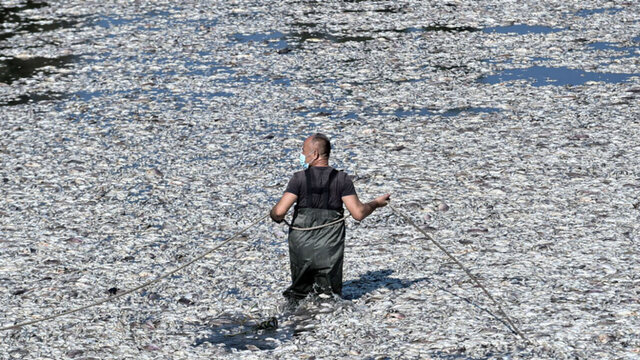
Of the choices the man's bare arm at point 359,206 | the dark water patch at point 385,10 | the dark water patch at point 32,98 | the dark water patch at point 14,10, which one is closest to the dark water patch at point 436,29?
the dark water patch at point 385,10

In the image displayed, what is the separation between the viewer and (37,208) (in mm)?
15461

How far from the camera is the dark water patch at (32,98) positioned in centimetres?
2178

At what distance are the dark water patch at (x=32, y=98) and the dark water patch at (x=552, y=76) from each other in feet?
32.9

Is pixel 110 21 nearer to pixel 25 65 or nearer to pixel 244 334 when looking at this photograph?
pixel 25 65

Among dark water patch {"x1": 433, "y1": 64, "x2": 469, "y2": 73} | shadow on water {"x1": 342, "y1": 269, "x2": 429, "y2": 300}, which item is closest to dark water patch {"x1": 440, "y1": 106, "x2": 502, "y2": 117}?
dark water patch {"x1": 433, "y1": 64, "x2": 469, "y2": 73}

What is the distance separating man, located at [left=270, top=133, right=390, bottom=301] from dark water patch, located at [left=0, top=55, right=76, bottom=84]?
14.8 m

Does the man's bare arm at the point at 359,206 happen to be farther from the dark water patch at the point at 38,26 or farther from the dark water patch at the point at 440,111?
the dark water patch at the point at 38,26

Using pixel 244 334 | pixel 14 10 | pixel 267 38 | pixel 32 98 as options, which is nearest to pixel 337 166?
pixel 244 334

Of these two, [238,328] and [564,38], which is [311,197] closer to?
[238,328]

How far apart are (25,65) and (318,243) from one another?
16410 mm

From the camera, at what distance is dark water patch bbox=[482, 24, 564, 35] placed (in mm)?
25969

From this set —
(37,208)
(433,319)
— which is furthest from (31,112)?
(433,319)

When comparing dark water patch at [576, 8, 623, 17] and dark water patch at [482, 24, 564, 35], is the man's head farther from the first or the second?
dark water patch at [576, 8, 623, 17]

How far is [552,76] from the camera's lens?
21.9 m
